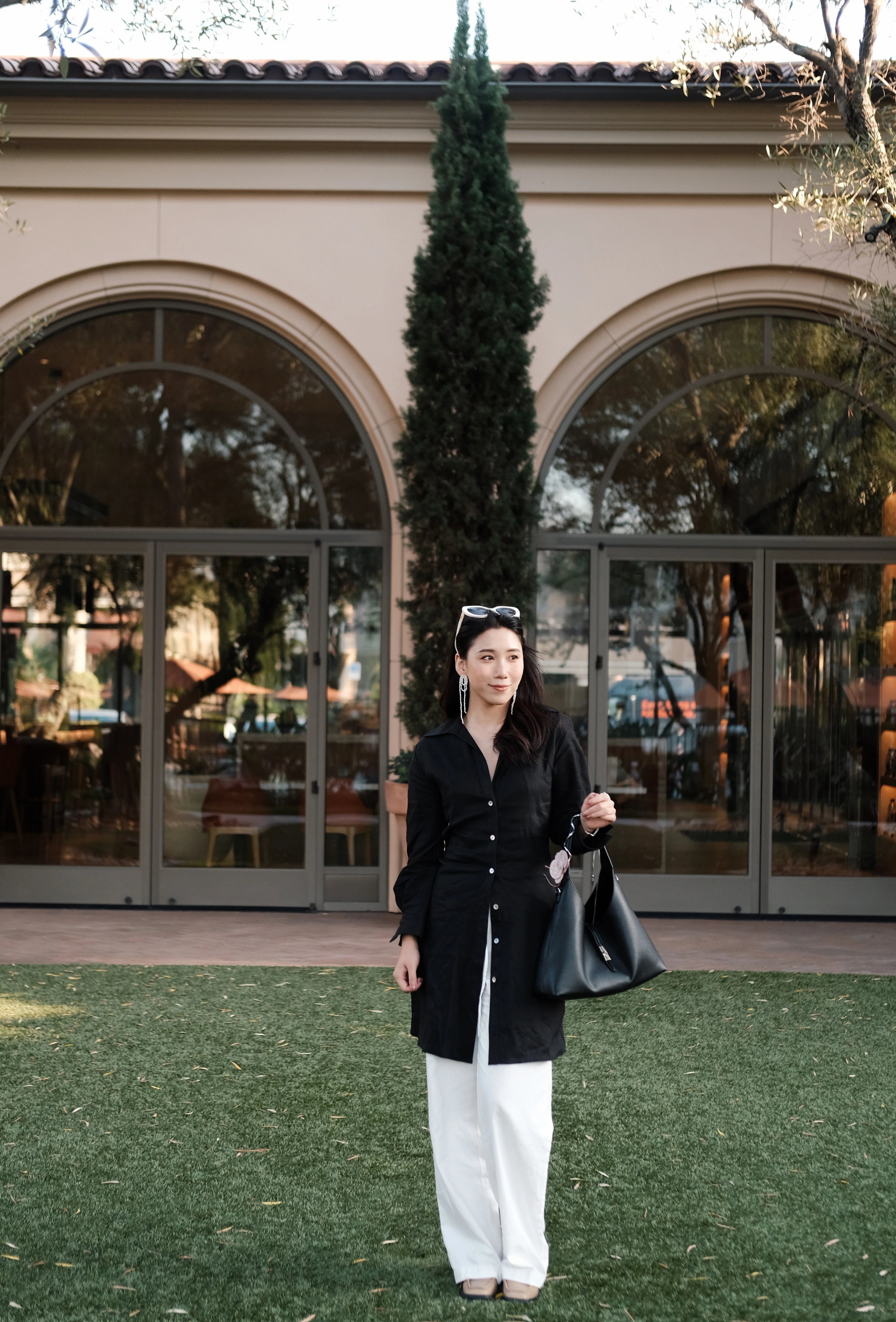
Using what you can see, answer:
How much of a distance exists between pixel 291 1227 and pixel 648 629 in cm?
644

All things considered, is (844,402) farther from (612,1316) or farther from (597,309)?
(612,1316)

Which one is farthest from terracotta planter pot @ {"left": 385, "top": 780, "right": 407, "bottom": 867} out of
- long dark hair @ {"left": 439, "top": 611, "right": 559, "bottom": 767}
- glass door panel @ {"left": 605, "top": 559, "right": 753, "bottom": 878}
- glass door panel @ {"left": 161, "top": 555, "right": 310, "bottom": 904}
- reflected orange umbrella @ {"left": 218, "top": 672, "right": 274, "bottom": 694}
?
long dark hair @ {"left": 439, "top": 611, "right": 559, "bottom": 767}

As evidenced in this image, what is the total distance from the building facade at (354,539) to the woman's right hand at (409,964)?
6.10 m

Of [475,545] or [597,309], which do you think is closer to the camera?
[475,545]

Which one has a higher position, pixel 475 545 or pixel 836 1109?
pixel 475 545

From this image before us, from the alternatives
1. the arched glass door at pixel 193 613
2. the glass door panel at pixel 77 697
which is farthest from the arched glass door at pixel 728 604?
the glass door panel at pixel 77 697

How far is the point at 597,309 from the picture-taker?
30.4 feet

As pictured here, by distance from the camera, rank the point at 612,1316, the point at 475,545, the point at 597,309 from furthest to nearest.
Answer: the point at 597,309
the point at 475,545
the point at 612,1316

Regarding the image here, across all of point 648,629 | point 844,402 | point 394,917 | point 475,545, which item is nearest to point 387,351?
Result: point 475,545

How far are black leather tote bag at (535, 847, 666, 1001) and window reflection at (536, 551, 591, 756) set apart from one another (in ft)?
20.6

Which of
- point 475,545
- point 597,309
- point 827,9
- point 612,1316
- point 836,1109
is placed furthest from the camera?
point 597,309

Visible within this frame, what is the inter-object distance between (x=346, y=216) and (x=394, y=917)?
5215 mm

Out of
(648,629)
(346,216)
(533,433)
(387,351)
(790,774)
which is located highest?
(346,216)

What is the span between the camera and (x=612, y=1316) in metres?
3.06
